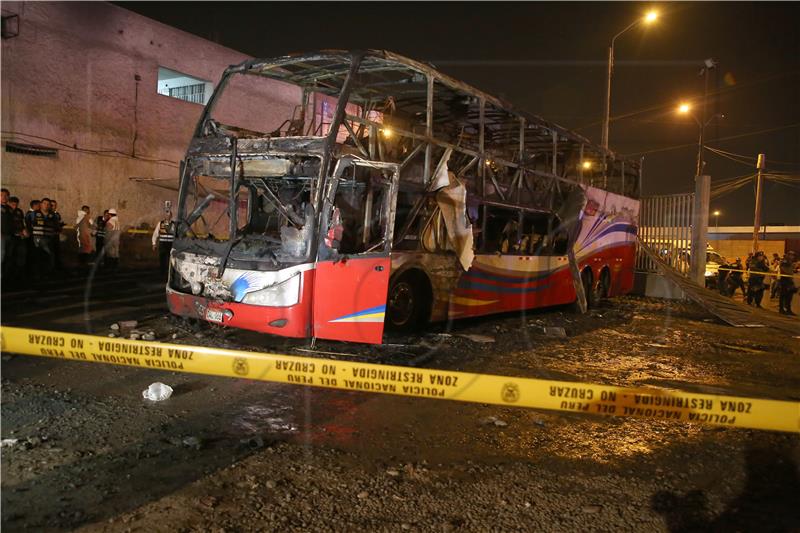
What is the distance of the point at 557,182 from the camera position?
11711 mm

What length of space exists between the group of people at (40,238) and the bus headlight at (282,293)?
681 cm

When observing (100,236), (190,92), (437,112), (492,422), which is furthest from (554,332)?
(190,92)

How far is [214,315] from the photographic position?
270 inches

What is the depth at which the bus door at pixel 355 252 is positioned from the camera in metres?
6.58

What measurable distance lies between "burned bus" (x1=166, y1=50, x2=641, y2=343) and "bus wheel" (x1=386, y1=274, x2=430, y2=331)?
0.02m

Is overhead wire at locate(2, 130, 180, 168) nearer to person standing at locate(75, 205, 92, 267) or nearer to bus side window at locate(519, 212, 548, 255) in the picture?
person standing at locate(75, 205, 92, 267)

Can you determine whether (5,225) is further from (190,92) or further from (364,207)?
(190,92)

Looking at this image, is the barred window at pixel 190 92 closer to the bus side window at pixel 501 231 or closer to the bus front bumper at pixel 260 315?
the bus side window at pixel 501 231

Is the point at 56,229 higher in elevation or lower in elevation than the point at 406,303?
higher

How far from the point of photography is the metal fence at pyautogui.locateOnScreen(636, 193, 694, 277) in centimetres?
1666

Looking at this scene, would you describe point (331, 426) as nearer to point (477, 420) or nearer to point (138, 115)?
point (477, 420)

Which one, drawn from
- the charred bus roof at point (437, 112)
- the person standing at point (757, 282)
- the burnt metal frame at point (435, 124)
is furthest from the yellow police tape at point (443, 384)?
the person standing at point (757, 282)

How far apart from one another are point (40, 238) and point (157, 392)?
8.94 m

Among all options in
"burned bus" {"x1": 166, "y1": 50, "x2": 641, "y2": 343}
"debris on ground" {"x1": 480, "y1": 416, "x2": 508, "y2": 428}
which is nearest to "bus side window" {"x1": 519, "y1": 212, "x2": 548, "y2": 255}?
"burned bus" {"x1": 166, "y1": 50, "x2": 641, "y2": 343}
